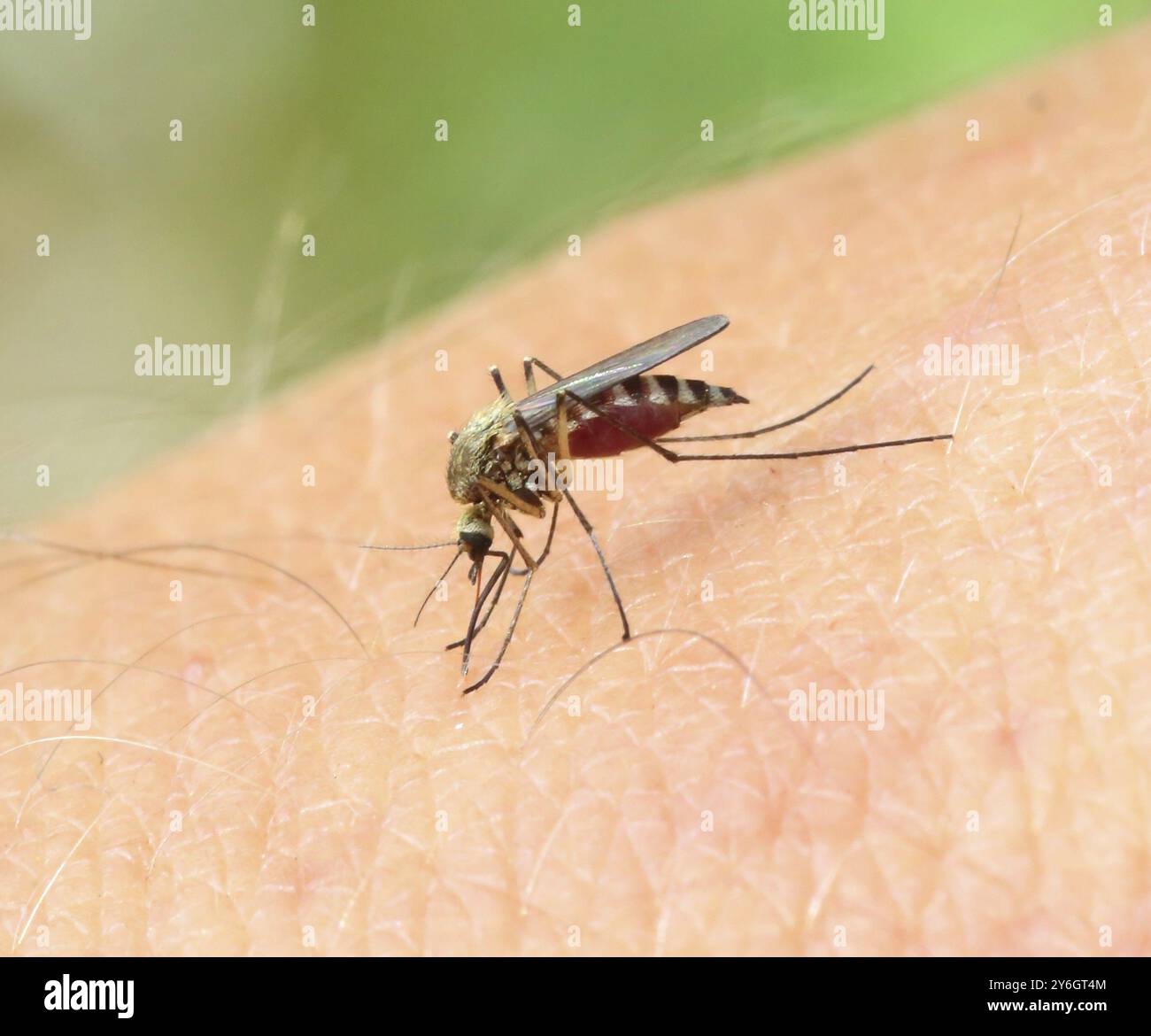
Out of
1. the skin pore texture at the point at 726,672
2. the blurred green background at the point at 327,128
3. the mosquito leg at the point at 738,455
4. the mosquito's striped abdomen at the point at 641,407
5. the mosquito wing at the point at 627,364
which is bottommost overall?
the skin pore texture at the point at 726,672

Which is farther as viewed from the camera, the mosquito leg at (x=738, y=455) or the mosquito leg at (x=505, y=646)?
the mosquito leg at (x=738, y=455)

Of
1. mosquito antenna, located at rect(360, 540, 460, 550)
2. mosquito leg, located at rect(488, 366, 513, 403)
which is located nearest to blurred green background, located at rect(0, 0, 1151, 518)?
mosquito antenna, located at rect(360, 540, 460, 550)

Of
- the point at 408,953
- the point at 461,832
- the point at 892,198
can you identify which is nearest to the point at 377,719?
the point at 461,832

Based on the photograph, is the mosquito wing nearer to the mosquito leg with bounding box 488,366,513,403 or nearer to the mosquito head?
the mosquito leg with bounding box 488,366,513,403

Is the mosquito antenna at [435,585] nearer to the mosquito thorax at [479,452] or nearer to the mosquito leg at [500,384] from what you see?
the mosquito thorax at [479,452]

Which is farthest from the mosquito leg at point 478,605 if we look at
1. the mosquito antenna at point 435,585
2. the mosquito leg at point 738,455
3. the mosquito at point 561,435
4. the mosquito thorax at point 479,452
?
the mosquito leg at point 738,455

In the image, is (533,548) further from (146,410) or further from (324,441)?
(146,410)

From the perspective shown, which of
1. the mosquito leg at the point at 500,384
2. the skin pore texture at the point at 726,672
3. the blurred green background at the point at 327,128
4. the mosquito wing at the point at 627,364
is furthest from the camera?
the blurred green background at the point at 327,128
